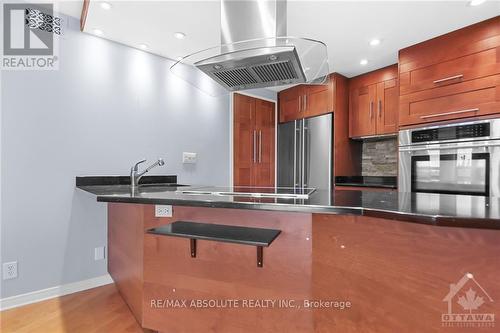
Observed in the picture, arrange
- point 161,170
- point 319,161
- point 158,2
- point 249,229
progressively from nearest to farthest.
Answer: point 249,229
point 158,2
point 161,170
point 319,161

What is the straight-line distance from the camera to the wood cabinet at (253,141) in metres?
3.62

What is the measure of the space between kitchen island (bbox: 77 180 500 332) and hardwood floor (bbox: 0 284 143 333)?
0.25 m

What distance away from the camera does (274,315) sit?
1257mm

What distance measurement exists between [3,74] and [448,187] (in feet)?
12.2

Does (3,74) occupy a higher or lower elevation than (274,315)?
higher

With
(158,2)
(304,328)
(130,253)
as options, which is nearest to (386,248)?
(304,328)

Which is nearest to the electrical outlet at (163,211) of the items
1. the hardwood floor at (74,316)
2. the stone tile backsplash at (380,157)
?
the hardwood floor at (74,316)

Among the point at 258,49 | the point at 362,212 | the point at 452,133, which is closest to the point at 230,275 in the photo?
the point at 362,212

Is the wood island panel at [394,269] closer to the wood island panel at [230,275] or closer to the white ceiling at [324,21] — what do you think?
the wood island panel at [230,275]

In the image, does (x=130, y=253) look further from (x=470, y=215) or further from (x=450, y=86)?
(x=450, y=86)

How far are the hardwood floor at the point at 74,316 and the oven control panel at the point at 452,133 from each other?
2789mm

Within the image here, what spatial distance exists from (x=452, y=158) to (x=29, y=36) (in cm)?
367

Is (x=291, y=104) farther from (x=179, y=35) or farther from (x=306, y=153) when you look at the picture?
(x=179, y=35)

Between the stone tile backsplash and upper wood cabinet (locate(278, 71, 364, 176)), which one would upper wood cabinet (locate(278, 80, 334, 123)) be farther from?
the stone tile backsplash
